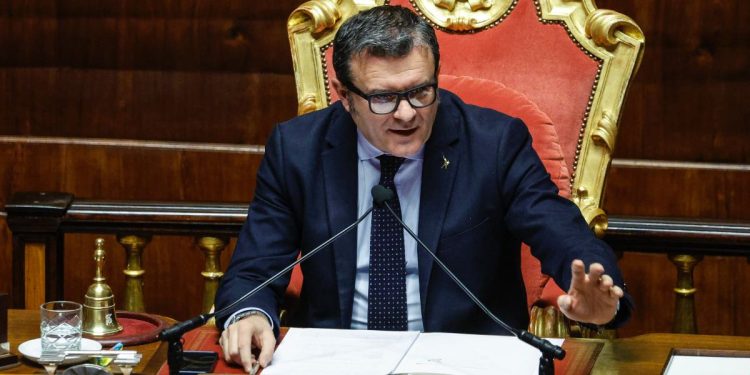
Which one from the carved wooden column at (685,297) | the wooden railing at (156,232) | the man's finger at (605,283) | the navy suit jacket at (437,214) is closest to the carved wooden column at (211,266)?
the wooden railing at (156,232)

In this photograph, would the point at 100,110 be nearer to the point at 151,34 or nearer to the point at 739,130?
the point at 151,34

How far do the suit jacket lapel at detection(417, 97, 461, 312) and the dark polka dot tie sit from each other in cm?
4

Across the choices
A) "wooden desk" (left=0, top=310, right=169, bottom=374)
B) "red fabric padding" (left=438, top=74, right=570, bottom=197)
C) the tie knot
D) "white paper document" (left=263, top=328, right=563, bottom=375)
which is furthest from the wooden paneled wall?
"white paper document" (left=263, top=328, right=563, bottom=375)

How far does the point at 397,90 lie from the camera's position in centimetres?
218

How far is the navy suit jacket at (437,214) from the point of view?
230cm

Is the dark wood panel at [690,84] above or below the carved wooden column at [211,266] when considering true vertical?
above

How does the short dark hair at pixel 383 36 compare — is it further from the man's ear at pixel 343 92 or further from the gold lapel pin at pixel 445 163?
the gold lapel pin at pixel 445 163

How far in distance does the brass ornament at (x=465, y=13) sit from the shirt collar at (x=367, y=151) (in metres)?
0.45

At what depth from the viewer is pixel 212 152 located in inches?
148

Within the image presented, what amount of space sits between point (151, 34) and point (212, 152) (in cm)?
41

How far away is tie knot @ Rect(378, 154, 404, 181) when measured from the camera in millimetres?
2338

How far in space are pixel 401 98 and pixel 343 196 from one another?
269 millimetres

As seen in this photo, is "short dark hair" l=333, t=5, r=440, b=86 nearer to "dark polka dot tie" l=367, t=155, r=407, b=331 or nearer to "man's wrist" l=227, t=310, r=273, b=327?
"dark polka dot tie" l=367, t=155, r=407, b=331

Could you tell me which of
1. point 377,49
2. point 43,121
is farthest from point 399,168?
point 43,121
